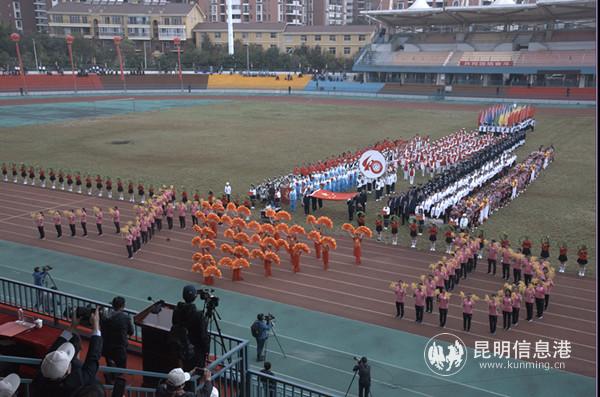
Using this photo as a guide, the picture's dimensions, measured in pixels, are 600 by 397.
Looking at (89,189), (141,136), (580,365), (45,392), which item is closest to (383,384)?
(580,365)

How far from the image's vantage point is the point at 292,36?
88562 mm

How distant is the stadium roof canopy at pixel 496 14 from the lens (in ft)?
186

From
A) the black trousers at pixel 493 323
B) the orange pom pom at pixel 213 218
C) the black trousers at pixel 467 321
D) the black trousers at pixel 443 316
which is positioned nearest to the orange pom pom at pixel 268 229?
the orange pom pom at pixel 213 218

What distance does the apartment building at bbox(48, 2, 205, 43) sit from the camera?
8756cm

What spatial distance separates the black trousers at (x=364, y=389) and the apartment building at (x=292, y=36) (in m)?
80.5

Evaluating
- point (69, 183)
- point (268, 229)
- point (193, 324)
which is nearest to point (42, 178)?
point (69, 183)

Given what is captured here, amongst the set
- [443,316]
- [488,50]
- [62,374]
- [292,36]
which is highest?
[292,36]

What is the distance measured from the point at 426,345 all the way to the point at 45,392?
26.0 feet

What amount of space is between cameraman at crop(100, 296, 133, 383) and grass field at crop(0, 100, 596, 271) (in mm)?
12057

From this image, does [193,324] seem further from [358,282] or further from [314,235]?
[314,235]

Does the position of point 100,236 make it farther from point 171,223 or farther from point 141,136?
point 141,136

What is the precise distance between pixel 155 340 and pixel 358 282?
26.3ft

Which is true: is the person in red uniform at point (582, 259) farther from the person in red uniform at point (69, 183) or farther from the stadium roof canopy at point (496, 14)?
the stadium roof canopy at point (496, 14)

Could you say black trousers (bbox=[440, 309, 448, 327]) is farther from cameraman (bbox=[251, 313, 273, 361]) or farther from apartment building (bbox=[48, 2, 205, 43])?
apartment building (bbox=[48, 2, 205, 43])
